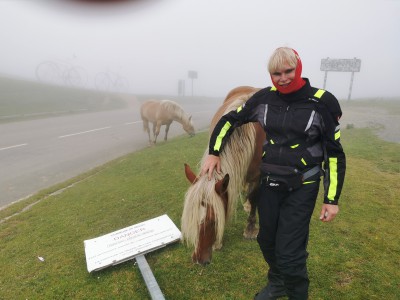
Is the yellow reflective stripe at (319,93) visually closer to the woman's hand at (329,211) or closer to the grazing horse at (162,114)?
the woman's hand at (329,211)

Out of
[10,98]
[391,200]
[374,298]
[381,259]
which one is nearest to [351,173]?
[391,200]

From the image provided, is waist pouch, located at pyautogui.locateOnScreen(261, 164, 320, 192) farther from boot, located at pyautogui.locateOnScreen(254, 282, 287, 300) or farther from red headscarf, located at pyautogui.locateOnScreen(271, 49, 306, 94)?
boot, located at pyautogui.locateOnScreen(254, 282, 287, 300)

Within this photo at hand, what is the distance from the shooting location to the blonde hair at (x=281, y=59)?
2.11 meters

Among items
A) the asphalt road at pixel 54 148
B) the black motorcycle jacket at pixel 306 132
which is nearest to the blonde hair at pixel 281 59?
the black motorcycle jacket at pixel 306 132

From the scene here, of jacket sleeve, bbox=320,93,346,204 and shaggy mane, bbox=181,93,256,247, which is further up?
jacket sleeve, bbox=320,93,346,204

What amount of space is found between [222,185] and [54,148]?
11394 millimetres

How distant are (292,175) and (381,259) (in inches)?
87.6

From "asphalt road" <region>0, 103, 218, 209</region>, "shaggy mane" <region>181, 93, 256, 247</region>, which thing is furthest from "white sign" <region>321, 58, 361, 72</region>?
"shaggy mane" <region>181, 93, 256, 247</region>

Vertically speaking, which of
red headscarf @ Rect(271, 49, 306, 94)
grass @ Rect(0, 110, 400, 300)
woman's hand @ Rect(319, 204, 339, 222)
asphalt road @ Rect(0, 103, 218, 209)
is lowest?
asphalt road @ Rect(0, 103, 218, 209)

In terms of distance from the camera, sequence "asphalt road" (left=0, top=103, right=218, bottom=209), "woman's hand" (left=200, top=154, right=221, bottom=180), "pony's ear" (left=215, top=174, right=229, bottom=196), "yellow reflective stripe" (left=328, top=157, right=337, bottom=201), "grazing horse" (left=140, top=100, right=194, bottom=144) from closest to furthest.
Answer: "yellow reflective stripe" (left=328, top=157, right=337, bottom=201) → "pony's ear" (left=215, top=174, right=229, bottom=196) → "woman's hand" (left=200, top=154, right=221, bottom=180) → "asphalt road" (left=0, top=103, right=218, bottom=209) → "grazing horse" (left=140, top=100, right=194, bottom=144)

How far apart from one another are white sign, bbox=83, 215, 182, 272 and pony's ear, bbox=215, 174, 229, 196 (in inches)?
62.0

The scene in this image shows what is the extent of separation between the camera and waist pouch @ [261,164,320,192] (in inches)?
90.7

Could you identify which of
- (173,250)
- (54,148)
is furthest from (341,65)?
(173,250)

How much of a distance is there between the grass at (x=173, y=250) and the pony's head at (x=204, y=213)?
2.38ft
